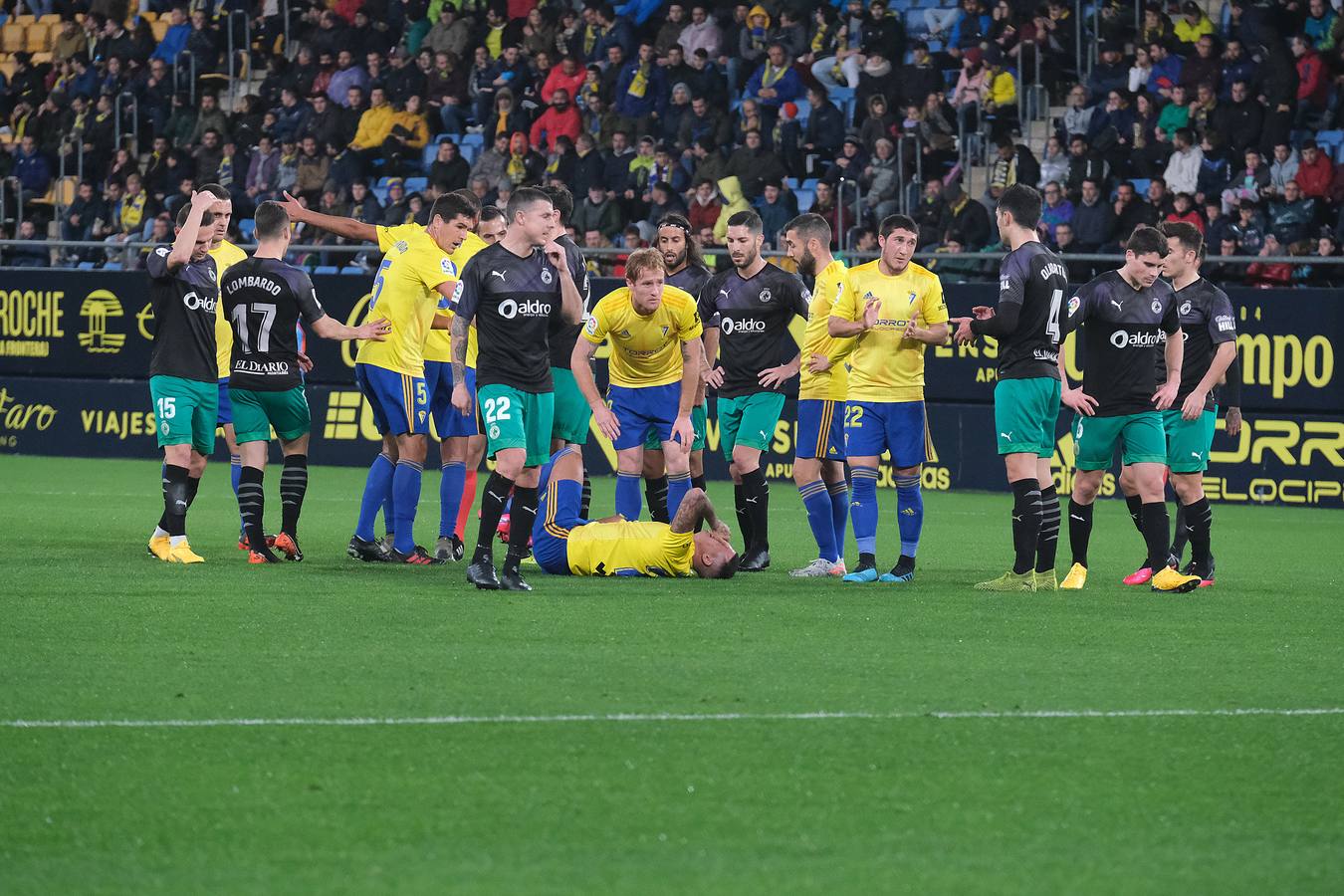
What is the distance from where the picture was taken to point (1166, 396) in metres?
11.0

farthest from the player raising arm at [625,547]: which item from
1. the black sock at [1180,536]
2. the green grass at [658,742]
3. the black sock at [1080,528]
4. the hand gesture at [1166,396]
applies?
the black sock at [1180,536]

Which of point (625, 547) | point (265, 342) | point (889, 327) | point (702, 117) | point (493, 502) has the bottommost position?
point (625, 547)

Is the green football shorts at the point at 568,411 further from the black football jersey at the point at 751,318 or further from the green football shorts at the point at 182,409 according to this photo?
the green football shorts at the point at 182,409

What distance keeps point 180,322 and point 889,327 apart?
14.7 ft

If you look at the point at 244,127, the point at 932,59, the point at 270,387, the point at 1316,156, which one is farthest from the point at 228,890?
the point at 244,127

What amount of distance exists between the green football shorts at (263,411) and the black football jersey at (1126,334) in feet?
15.9

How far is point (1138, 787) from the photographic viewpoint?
5.76m

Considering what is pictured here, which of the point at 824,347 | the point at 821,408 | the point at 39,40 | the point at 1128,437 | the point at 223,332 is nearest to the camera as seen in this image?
the point at 1128,437

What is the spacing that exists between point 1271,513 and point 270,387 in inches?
391

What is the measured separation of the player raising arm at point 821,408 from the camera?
39.4 ft

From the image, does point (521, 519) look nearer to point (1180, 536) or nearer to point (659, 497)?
point (659, 497)

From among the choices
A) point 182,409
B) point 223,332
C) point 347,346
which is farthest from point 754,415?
point 347,346

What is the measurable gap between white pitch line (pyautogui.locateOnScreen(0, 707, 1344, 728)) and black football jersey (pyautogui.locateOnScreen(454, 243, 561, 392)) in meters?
4.14

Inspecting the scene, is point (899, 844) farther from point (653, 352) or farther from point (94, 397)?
point (94, 397)
